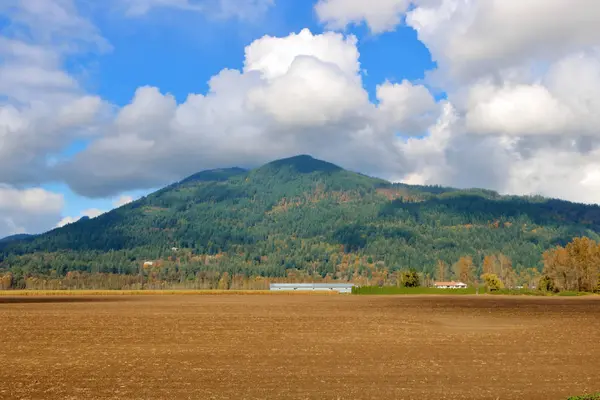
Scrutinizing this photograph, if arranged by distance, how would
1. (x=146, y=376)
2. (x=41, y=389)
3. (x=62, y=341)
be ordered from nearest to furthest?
(x=41, y=389)
(x=146, y=376)
(x=62, y=341)

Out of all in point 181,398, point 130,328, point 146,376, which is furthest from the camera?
point 130,328

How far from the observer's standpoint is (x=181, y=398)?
21.7 metres

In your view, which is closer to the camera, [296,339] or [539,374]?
[539,374]

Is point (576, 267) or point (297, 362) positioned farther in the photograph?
point (576, 267)

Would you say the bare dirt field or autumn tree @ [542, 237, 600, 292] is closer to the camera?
the bare dirt field

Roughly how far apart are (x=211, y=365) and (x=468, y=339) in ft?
68.2

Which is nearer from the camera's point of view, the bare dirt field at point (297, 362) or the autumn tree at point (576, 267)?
the bare dirt field at point (297, 362)

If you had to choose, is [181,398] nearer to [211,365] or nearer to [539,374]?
[211,365]

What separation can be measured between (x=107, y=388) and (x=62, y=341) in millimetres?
18296

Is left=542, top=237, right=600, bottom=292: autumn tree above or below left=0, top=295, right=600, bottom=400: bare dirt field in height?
above

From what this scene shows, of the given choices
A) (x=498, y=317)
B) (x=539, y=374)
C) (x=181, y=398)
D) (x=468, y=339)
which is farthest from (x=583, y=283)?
(x=181, y=398)

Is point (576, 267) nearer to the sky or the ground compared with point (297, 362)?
nearer to the sky

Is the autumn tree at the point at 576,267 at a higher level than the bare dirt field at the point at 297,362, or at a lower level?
higher

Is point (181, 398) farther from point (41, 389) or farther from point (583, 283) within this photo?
point (583, 283)
